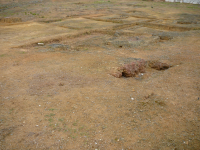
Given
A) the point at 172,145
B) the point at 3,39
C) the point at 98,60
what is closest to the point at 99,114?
the point at 172,145

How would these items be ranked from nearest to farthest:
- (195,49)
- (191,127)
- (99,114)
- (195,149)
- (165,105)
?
(195,149) → (191,127) → (99,114) → (165,105) → (195,49)

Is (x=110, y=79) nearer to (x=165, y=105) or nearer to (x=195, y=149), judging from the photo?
(x=165, y=105)

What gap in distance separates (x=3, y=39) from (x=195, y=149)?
10172mm

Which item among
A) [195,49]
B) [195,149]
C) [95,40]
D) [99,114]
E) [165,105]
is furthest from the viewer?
[95,40]

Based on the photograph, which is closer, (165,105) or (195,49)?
(165,105)

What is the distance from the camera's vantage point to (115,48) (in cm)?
820

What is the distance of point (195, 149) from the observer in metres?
2.97

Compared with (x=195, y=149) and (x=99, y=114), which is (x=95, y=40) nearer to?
(x=99, y=114)

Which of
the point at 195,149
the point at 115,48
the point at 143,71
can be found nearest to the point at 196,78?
the point at 143,71

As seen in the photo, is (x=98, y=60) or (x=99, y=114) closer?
(x=99, y=114)

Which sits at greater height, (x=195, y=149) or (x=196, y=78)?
(x=196, y=78)

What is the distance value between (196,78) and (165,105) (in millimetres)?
1898

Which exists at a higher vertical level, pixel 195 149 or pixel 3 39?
pixel 3 39

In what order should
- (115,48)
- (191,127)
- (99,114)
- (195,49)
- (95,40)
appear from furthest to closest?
(95,40), (115,48), (195,49), (99,114), (191,127)
